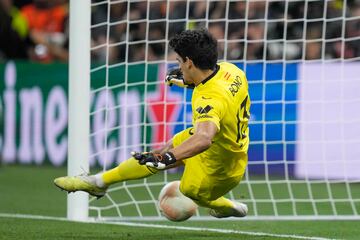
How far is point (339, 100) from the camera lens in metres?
12.3

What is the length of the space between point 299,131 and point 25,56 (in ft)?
17.0

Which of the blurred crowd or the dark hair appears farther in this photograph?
the blurred crowd

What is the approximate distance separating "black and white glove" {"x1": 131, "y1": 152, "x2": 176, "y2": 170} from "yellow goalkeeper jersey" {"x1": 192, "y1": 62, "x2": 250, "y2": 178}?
0.45 m

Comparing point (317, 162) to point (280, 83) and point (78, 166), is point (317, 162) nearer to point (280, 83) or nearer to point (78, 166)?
point (280, 83)

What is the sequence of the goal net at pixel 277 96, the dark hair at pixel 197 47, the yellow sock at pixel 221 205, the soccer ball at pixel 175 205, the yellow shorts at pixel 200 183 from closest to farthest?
the dark hair at pixel 197 47 < the yellow shorts at pixel 200 183 < the soccer ball at pixel 175 205 < the yellow sock at pixel 221 205 < the goal net at pixel 277 96

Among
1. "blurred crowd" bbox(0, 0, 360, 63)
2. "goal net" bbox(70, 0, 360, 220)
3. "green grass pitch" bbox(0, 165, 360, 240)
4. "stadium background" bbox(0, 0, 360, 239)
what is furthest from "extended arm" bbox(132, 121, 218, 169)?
"goal net" bbox(70, 0, 360, 220)

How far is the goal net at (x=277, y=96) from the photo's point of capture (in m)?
11.7

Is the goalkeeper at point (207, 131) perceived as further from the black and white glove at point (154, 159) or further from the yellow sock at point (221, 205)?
the black and white glove at point (154, 159)

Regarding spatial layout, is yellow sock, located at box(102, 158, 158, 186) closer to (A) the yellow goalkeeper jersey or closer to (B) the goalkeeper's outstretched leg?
(B) the goalkeeper's outstretched leg

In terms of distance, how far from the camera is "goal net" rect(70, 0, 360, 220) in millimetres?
11664

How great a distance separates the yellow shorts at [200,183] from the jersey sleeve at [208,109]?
0.71 meters

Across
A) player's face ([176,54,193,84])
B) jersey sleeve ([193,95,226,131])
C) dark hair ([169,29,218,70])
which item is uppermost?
dark hair ([169,29,218,70])

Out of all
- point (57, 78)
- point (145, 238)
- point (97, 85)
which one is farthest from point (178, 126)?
point (145, 238)

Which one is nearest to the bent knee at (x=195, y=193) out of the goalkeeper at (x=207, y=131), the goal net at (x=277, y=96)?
the goalkeeper at (x=207, y=131)
